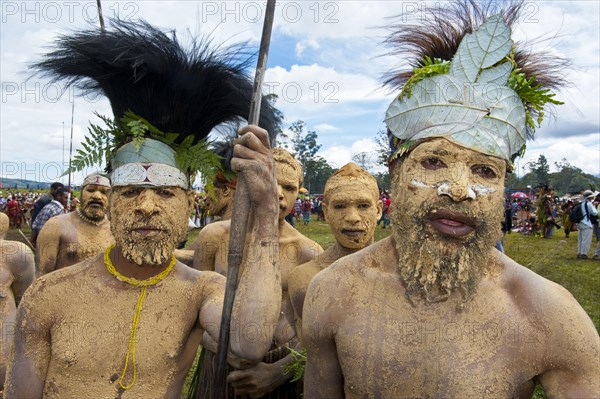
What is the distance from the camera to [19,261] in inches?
174

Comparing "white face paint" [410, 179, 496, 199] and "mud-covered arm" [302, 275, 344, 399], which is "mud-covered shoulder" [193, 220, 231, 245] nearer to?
"mud-covered arm" [302, 275, 344, 399]

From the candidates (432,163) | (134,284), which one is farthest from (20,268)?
(432,163)

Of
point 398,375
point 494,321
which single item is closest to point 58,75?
point 398,375

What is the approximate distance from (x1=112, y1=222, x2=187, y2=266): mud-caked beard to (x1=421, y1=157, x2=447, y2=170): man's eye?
1.33 m

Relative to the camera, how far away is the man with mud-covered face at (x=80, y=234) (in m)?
5.66

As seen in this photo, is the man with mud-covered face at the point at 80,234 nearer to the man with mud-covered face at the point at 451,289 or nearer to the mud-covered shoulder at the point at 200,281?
the mud-covered shoulder at the point at 200,281

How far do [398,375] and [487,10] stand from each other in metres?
1.83

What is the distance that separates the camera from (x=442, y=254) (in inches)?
81.6

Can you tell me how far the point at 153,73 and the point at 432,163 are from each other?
1.69m

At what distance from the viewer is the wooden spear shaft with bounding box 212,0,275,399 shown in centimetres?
251

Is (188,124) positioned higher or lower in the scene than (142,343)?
higher

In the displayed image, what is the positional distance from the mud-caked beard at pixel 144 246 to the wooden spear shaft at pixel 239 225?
342mm

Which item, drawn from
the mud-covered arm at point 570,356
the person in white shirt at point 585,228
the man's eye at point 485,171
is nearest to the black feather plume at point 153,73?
the man's eye at point 485,171

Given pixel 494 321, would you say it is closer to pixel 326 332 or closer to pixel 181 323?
pixel 326 332
